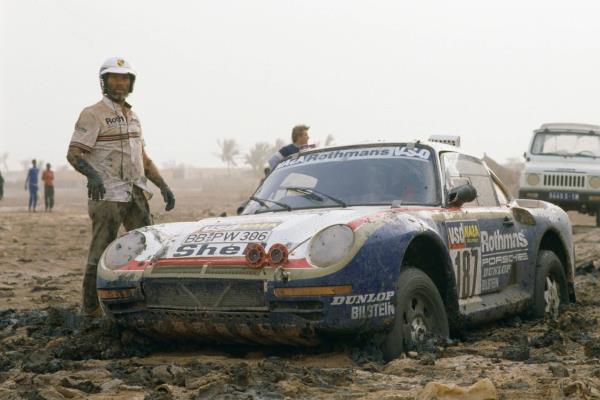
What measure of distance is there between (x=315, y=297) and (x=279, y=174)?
6.67 feet

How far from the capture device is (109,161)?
6.95 meters

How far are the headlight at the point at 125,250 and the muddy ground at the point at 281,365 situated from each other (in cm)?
38

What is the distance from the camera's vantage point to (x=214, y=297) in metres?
4.80

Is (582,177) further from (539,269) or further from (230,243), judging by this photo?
(230,243)

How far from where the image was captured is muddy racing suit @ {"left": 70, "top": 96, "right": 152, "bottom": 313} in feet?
22.3

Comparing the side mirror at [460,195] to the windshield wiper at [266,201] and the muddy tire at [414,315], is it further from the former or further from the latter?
the windshield wiper at [266,201]

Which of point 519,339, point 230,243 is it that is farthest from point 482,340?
point 230,243

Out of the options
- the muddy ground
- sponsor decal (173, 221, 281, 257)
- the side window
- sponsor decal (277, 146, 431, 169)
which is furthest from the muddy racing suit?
the side window

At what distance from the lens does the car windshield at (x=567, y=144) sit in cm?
1878

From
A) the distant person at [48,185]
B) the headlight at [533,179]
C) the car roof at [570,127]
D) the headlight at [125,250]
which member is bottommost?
the distant person at [48,185]

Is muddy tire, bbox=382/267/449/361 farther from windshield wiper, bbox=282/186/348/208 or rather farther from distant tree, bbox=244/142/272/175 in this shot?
distant tree, bbox=244/142/272/175

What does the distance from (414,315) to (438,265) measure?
548 mm

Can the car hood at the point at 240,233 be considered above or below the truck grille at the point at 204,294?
above

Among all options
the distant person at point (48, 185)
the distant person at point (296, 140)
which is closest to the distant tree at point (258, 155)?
the distant person at point (48, 185)
